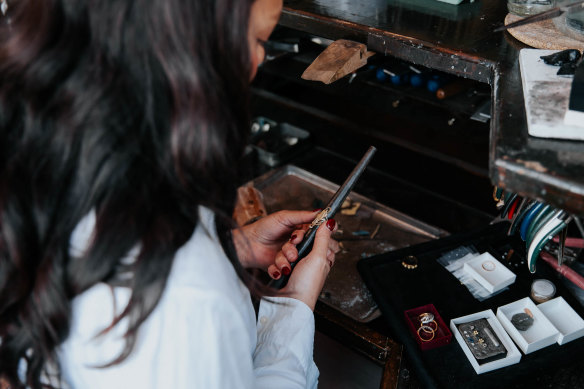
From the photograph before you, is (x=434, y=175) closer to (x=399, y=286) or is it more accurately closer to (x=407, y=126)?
(x=407, y=126)

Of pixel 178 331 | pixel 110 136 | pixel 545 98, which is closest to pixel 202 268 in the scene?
pixel 178 331

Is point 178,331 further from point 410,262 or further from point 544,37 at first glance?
point 544,37

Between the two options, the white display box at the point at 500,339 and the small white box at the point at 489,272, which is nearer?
the white display box at the point at 500,339

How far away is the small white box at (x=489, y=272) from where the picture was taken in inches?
45.4

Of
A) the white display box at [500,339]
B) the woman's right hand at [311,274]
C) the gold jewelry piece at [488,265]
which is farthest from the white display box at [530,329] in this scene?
the woman's right hand at [311,274]

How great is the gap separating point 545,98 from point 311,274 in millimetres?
570

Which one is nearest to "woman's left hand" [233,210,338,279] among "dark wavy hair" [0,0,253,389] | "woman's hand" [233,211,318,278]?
"woman's hand" [233,211,318,278]

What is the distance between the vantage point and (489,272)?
1188 millimetres

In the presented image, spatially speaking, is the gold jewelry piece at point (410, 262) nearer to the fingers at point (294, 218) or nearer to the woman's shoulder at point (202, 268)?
the fingers at point (294, 218)

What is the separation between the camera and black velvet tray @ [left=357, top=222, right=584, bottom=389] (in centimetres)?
99

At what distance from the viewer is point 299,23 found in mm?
1220

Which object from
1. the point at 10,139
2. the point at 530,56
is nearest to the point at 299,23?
the point at 530,56

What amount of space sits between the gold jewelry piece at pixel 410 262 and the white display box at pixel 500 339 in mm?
199

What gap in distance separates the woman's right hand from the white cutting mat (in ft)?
1.73
